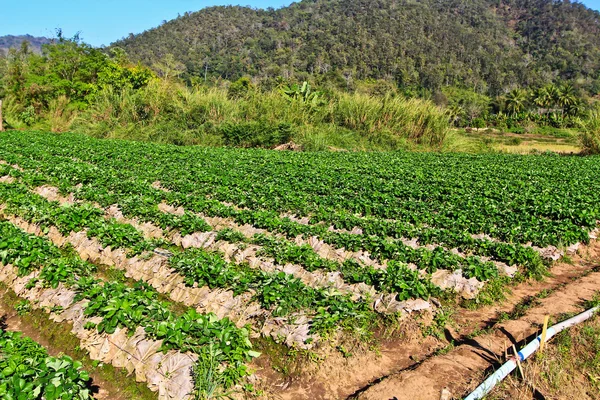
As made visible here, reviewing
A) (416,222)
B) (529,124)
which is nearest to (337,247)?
(416,222)

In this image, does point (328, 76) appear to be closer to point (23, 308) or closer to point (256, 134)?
point (256, 134)

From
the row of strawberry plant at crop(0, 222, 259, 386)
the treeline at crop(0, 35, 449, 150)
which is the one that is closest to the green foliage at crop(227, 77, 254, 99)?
the treeline at crop(0, 35, 449, 150)

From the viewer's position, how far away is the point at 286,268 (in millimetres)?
6410

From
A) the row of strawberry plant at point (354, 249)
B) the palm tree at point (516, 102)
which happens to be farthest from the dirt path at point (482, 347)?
the palm tree at point (516, 102)

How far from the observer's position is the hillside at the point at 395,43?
282 ft

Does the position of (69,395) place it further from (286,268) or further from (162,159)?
(162,159)

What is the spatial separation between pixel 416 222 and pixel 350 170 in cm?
518

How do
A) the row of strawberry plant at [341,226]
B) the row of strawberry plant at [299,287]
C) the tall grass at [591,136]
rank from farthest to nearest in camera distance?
the tall grass at [591,136]
the row of strawberry plant at [341,226]
the row of strawberry plant at [299,287]

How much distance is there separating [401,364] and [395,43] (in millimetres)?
104059

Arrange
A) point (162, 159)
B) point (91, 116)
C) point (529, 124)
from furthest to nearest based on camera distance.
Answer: point (529, 124) < point (91, 116) < point (162, 159)

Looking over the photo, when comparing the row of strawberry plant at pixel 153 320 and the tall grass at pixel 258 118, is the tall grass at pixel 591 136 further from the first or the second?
the row of strawberry plant at pixel 153 320

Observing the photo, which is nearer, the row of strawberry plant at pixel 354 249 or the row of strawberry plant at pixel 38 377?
the row of strawberry plant at pixel 38 377

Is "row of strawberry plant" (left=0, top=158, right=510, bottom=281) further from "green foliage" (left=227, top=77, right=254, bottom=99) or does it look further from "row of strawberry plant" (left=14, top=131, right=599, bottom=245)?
"green foliage" (left=227, top=77, right=254, bottom=99)

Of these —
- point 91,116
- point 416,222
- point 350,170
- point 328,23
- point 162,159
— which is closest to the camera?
point 416,222
